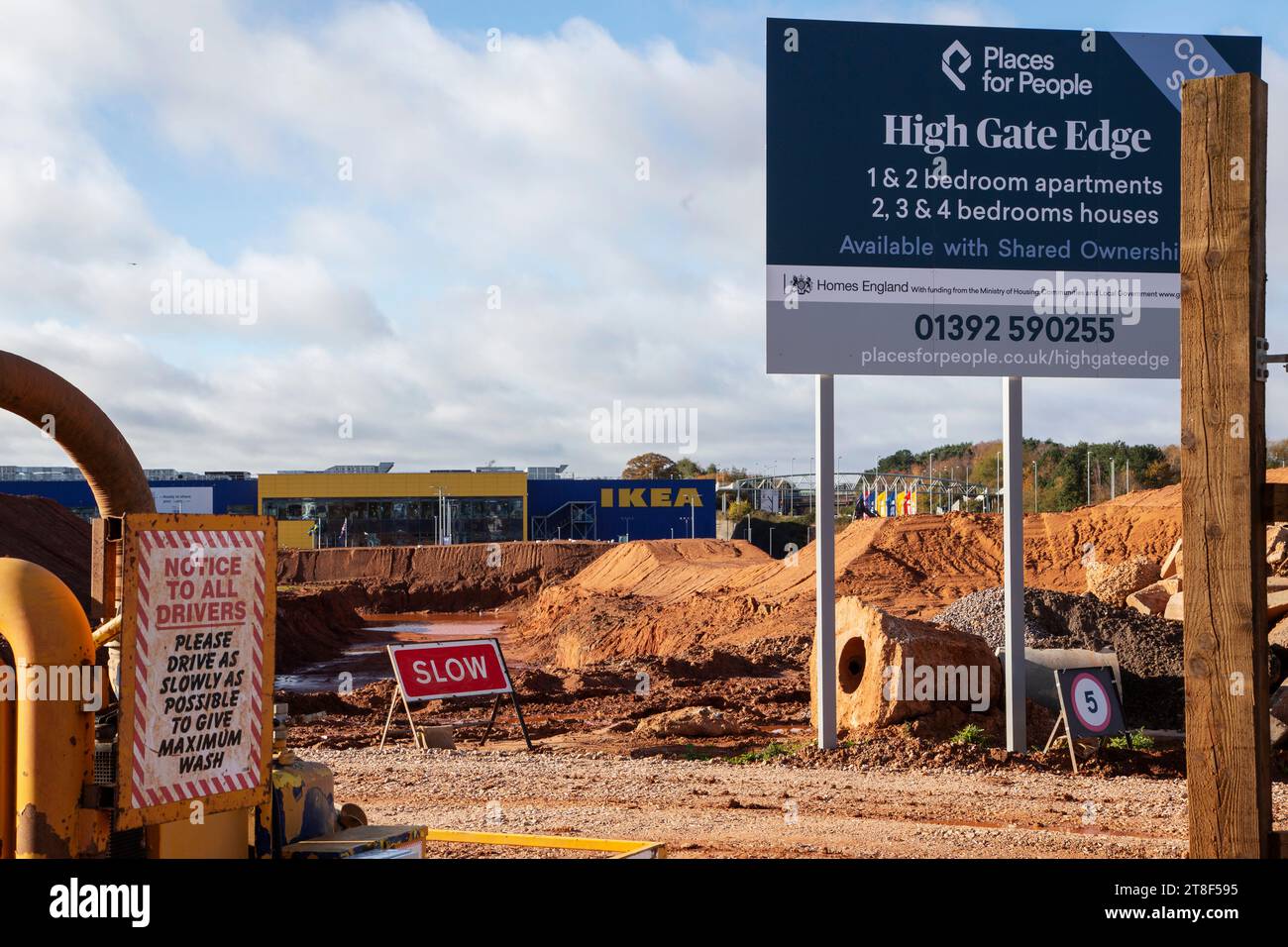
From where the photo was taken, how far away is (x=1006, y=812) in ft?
31.8

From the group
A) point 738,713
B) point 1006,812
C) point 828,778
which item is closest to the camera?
point 1006,812

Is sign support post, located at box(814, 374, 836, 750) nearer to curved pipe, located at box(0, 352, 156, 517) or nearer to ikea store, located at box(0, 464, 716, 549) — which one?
curved pipe, located at box(0, 352, 156, 517)

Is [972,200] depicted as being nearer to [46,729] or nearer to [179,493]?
[46,729]

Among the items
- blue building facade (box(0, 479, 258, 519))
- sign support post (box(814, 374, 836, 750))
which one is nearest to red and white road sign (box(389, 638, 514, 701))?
sign support post (box(814, 374, 836, 750))

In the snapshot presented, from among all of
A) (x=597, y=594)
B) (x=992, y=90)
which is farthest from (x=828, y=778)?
(x=597, y=594)

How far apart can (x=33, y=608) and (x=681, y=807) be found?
21.7 ft

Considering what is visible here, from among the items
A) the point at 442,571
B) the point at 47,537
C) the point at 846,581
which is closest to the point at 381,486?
the point at 442,571

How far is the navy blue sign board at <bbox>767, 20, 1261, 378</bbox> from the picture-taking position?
464 inches

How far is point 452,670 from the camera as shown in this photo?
13844 millimetres

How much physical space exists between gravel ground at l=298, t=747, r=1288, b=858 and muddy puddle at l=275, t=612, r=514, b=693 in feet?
43.3

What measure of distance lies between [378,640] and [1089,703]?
28755 mm

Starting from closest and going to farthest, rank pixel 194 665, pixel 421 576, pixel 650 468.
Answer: pixel 194 665, pixel 421 576, pixel 650 468

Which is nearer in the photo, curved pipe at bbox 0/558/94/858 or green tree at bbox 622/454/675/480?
curved pipe at bbox 0/558/94/858
